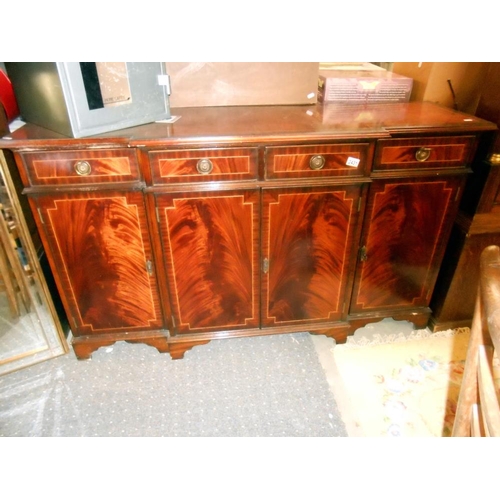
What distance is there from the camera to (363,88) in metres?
1.58

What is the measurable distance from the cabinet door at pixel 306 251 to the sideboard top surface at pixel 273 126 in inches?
8.3

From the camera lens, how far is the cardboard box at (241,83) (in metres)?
1.58

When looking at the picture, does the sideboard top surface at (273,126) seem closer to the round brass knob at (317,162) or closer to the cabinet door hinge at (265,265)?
the round brass knob at (317,162)

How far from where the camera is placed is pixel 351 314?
171cm

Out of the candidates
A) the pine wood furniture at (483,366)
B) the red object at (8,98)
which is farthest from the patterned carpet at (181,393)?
the red object at (8,98)

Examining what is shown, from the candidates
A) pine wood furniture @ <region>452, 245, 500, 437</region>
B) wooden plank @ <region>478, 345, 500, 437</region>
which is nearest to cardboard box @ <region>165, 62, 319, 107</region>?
pine wood furniture @ <region>452, 245, 500, 437</region>

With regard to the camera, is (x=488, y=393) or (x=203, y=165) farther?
(x=203, y=165)

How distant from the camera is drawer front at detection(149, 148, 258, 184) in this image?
1247 millimetres

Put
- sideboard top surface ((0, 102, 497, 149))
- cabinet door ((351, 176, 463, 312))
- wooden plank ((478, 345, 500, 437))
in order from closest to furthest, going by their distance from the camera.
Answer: wooden plank ((478, 345, 500, 437)) → sideboard top surface ((0, 102, 497, 149)) → cabinet door ((351, 176, 463, 312))

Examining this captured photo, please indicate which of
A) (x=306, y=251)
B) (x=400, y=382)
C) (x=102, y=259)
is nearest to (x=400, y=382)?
(x=400, y=382)

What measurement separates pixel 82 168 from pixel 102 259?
0.37 meters

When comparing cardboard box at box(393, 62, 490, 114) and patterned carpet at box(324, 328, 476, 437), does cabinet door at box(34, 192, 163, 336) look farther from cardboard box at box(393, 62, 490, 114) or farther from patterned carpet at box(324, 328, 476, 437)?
cardboard box at box(393, 62, 490, 114)

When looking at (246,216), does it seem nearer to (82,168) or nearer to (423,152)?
(82,168)

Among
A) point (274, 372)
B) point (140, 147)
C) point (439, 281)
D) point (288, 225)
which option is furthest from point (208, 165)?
point (439, 281)
